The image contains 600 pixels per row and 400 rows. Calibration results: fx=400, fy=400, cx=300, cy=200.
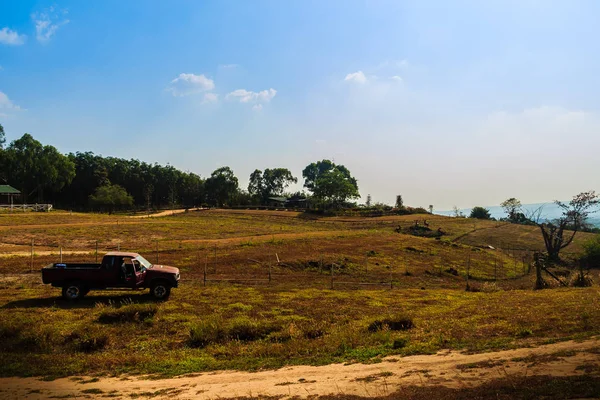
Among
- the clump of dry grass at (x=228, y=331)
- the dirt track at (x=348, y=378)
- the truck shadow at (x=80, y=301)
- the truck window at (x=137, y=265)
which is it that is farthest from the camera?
the truck window at (x=137, y=265)

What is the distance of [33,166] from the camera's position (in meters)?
91.4

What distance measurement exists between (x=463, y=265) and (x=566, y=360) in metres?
31.1

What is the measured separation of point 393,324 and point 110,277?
13594 millimetres

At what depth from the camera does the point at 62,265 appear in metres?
19.8

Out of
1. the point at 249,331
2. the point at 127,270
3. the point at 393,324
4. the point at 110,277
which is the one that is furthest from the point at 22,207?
the point at 393,324

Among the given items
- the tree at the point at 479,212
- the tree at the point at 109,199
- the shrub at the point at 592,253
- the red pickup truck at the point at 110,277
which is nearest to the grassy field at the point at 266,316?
the red pickup truck at the point at 110,277

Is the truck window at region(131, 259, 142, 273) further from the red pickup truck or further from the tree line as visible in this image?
the tree line

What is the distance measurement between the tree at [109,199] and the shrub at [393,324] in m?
85.5

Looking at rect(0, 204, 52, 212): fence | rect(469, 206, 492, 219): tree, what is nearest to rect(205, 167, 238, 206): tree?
rect(0, 204, 52, 212): fence

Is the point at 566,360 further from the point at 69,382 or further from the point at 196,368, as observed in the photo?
the point at 69,382

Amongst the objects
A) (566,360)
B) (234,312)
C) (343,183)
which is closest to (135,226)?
(234,312)

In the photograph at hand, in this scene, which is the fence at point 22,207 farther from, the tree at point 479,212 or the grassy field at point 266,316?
the tree at point 479,212

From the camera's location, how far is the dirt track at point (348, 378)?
9367 mm

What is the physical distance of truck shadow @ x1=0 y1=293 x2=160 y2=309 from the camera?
732 inches
